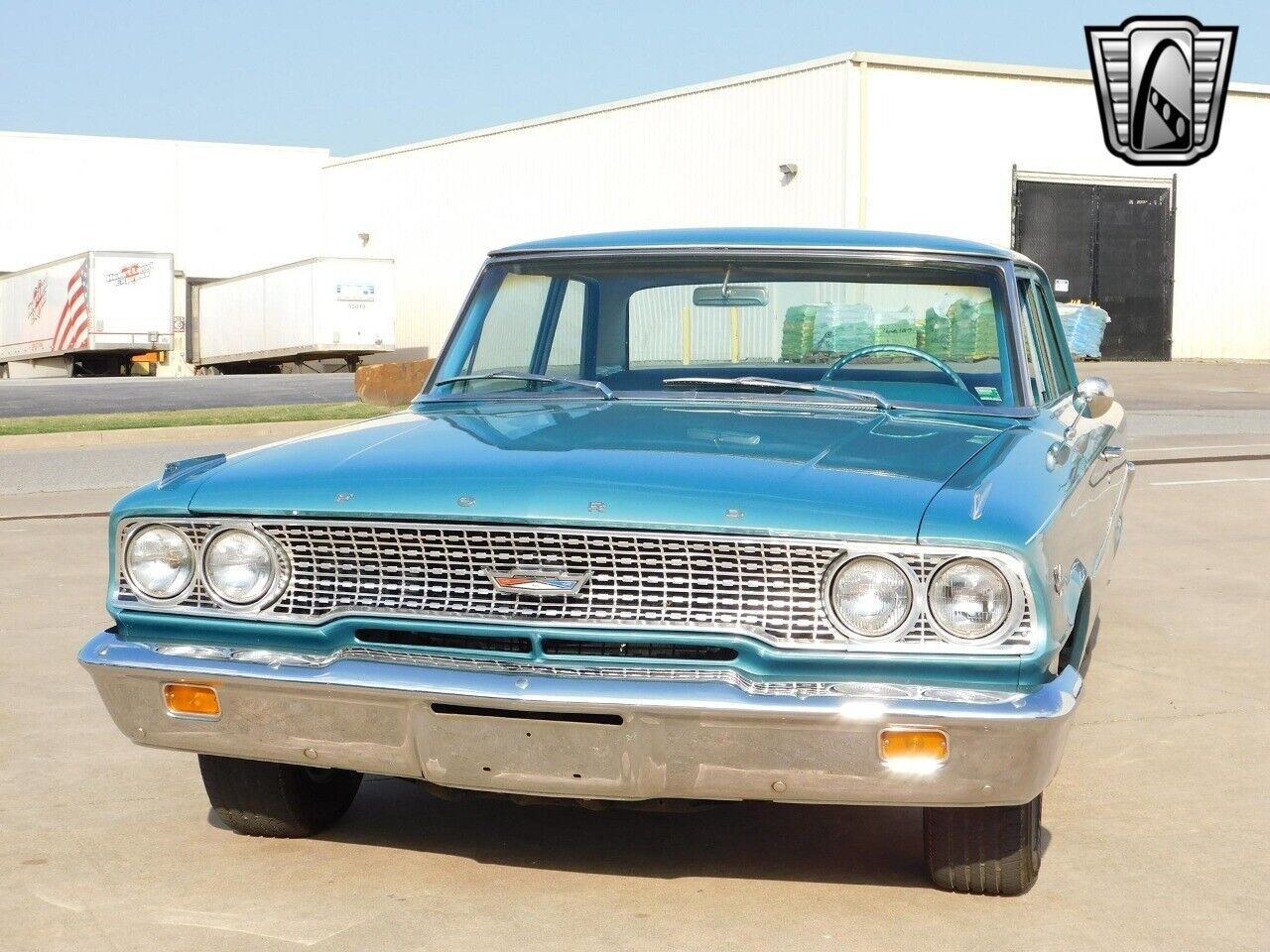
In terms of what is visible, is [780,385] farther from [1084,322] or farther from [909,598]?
[1084,322]

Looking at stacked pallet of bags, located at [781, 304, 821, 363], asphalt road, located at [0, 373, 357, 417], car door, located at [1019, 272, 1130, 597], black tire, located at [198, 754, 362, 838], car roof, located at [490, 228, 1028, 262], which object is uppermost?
car roof, located at [490, 228, 1028, 262]

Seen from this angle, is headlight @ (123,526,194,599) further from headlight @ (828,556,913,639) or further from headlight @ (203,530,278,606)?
headlight @ (828,556,913,639)

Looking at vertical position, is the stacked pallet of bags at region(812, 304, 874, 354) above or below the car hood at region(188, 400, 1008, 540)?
above

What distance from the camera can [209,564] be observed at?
147 inches

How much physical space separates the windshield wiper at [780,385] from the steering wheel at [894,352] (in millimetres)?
87

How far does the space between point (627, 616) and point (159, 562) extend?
111cm

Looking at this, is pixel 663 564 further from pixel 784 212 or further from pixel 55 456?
pixel 784 212

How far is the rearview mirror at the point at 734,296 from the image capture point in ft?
15.9

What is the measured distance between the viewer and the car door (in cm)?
395

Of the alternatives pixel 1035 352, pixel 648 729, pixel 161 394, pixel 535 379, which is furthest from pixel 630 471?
pixel 161 394

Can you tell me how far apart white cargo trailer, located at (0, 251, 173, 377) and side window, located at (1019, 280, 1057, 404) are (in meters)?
38.3

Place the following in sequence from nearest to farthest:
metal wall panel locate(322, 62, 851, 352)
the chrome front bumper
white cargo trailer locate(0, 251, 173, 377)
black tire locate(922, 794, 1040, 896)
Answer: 1. the chrome front bumper
2. black tire locate(922, 794, 1040, 896)
3. metal wall panel locate(322, 62, 851, 352)
4. white cargo trailer locate(0, 251, 173, 377)

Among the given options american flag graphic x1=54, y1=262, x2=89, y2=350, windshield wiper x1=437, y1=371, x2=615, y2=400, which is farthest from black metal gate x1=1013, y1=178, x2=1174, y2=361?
windshield wiper x1=437, y1=371, x2=615, y2=400

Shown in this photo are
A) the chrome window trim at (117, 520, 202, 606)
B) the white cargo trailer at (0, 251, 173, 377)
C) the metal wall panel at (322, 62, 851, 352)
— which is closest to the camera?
the chrome window trim at (117, 520, 202, 606)
